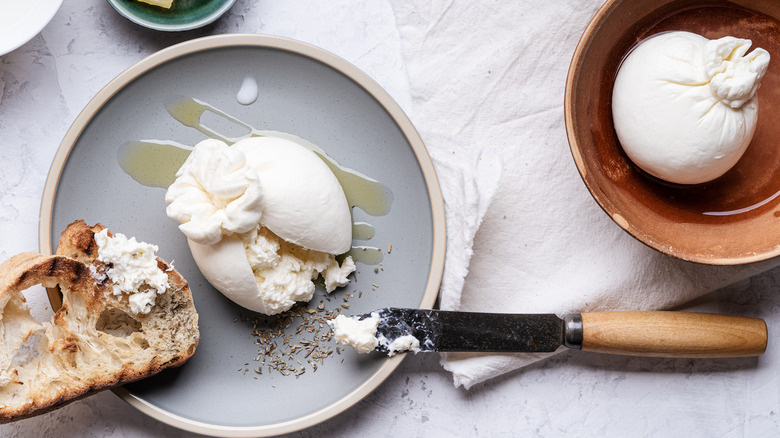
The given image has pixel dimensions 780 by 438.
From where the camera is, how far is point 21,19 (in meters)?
1.65

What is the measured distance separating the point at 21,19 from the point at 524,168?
1356 mm

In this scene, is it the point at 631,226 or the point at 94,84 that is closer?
the point at 631,226

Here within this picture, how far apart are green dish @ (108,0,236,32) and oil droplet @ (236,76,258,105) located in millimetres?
174

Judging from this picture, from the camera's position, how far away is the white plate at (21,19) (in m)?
1.62

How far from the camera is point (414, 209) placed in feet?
5.36

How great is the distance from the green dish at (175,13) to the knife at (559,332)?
0.86 m

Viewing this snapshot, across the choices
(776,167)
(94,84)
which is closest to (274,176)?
(94,84)

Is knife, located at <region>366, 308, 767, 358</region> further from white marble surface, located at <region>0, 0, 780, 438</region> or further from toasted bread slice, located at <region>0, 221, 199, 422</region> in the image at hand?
toasted bread slice, located at <region>0, 221, 199, 422</region>

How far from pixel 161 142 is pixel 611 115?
44.4 inches

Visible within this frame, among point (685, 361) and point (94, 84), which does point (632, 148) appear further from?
point (94, 84)

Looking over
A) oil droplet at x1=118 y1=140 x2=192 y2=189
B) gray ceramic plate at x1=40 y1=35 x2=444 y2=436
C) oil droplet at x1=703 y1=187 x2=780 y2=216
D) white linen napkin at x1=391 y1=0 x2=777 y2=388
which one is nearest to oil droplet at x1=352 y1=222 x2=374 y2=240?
gray ceramic plate at x1=40 y1=35 x2=444 y2=436

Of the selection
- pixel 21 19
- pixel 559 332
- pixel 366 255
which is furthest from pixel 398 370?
pixel 21 19

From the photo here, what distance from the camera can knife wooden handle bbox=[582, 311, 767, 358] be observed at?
153 centimetres

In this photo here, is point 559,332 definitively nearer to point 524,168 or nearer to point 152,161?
point 524,168
